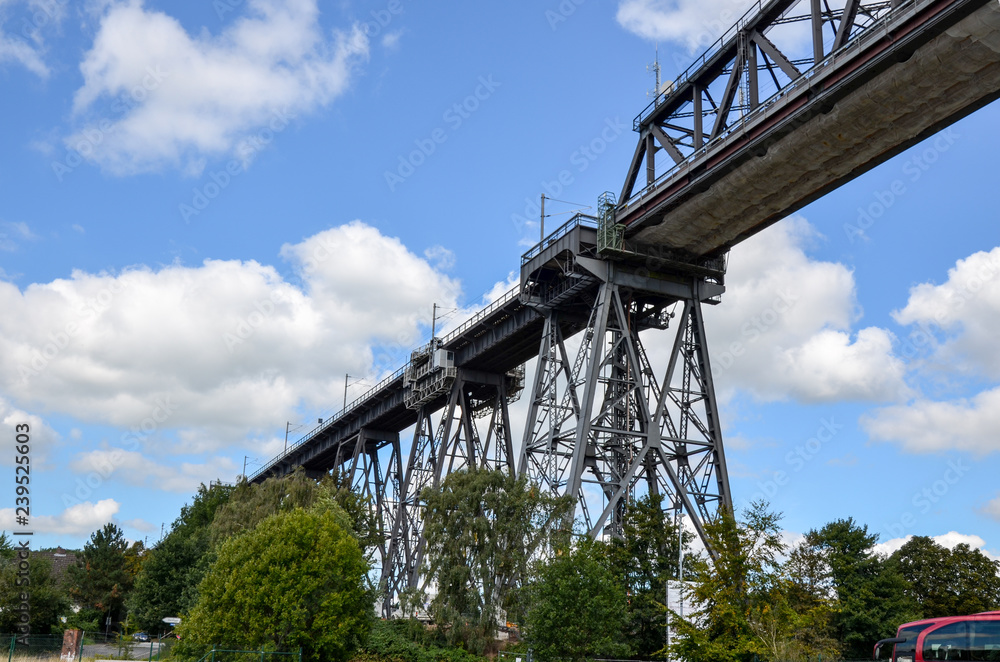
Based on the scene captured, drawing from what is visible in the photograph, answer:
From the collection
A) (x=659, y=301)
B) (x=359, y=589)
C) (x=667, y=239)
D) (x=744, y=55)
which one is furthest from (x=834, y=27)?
(x=359, y=589)

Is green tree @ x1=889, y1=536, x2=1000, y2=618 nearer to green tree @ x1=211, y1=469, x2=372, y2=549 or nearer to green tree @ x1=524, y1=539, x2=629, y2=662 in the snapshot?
green tree @ x1=524, y1=539, x2=629, y2=662

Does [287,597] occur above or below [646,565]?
below

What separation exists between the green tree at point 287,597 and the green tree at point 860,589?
79.1ft

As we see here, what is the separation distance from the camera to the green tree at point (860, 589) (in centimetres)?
4284

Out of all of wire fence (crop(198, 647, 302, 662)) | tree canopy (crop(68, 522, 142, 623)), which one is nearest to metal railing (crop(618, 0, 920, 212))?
wire fence (crop(198, 647, 302, 662))

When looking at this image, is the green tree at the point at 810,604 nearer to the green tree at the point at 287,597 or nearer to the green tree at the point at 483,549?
the green tree at the point at 483,549

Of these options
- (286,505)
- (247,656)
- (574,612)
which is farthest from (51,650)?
(574,612)

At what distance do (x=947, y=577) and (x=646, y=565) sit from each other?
28.2 metres

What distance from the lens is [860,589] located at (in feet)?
141

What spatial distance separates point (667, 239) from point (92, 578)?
4922 cm

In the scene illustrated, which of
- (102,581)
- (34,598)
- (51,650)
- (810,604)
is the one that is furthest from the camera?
(102,581)

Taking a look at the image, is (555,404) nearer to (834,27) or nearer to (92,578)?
(834,27)

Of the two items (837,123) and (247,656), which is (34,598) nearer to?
(247,656)

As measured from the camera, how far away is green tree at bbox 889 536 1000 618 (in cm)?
4981
